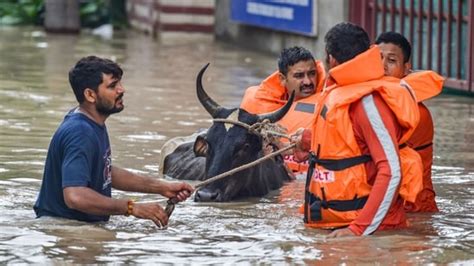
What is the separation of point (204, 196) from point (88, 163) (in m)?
1.85

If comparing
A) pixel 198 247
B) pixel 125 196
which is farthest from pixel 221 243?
pixel 125 196

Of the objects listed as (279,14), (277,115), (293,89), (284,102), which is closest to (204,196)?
(277,115)

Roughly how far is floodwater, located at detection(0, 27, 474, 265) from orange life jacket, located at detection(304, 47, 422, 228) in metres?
0.25

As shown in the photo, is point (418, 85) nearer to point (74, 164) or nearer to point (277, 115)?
point (277, 115)

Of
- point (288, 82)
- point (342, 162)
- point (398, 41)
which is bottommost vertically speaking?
point (342, 162)

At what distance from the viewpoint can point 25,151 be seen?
41.7 ft

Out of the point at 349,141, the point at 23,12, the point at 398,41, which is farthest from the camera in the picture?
the point at 23,12

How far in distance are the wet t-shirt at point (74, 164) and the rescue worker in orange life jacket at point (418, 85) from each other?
1.97 meters

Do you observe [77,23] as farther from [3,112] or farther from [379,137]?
[379,137]

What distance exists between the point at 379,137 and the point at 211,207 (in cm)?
227

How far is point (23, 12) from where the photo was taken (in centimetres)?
Answer: 3069

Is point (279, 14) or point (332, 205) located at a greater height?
point (279, 14)

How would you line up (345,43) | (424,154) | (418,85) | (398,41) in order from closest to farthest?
(345,43), (418,85), (398,41), (424,154)

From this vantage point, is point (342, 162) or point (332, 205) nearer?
point (342, 162)
